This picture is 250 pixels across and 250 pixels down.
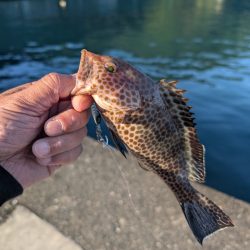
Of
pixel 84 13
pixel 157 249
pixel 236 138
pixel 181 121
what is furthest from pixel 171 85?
pixel 84 13

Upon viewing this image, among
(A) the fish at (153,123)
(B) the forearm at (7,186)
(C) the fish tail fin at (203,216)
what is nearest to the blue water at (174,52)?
(C) the fish tail fin at (203,216)

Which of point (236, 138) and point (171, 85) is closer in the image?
point (171, 85)

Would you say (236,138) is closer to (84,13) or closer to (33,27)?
(33,27)

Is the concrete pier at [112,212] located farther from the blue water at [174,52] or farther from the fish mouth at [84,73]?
the blue water at [174,52]

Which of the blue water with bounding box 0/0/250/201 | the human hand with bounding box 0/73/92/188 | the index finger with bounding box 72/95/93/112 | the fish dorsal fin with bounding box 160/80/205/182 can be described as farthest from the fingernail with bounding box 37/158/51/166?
the blue water with bounding box 0/0/250/201

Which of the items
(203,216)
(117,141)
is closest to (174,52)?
(203,216)
